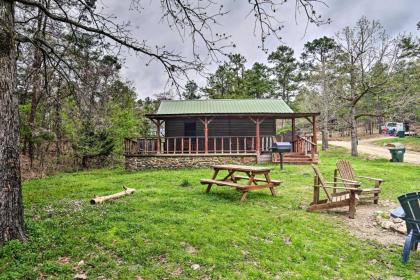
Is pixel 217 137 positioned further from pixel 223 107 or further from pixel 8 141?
pixel 8 141

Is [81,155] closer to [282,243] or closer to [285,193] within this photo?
[285,193]

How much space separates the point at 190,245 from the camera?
4.55 m

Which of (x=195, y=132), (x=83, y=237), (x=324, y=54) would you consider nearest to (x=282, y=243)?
(x=83, y=237)

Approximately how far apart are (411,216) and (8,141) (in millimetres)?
5914

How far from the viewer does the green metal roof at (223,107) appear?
704 inches

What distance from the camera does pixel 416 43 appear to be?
102 ft

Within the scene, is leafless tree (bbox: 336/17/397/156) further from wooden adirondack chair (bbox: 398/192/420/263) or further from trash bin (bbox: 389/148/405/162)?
wooden adirondack chair (bbox: 398/192/420/263)

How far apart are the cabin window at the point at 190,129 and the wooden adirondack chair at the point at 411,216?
51.3 ft

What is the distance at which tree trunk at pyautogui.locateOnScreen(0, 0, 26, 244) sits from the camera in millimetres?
4195

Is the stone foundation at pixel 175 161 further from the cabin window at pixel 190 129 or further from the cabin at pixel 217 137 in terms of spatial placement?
the cabin window at pixel 190 129

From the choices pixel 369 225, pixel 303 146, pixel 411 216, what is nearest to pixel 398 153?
pixel 303 146

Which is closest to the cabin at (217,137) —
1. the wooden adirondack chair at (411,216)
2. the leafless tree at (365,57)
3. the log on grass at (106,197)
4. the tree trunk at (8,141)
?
the leafless tree at (365,57)

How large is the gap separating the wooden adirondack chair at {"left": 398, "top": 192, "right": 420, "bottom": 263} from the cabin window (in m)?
15.6

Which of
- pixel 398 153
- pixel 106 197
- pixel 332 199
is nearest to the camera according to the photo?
pixel 332 199
